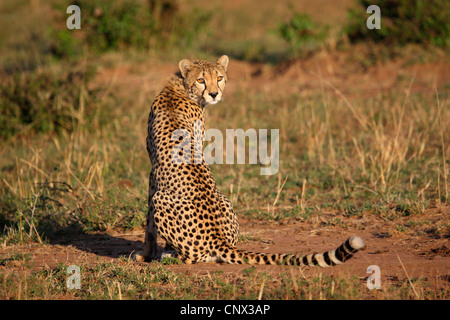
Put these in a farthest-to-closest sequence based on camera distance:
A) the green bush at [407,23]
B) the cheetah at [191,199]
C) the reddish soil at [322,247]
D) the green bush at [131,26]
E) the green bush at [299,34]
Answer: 1. the green bush at [131,26]
2. the green bush at [299,34]
3. the green bush at [407,23]
4. the cheetah at [191,199]
5. the reddish soil at [322,247]

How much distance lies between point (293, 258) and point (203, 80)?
164cm

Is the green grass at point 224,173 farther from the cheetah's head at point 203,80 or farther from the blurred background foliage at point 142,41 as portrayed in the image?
the cheetah's head at point 203,80

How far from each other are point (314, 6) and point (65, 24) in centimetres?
819

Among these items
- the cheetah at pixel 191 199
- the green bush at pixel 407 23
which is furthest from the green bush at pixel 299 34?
the cheetah at pixel 191 199

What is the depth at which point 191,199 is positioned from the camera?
4.43m

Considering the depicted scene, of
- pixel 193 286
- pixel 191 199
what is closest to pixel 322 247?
pixel 191 199

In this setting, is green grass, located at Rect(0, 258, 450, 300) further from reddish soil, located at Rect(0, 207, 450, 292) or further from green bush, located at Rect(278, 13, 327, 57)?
green bush, located at Rect(278, 13, 327, 57)

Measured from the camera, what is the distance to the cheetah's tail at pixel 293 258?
400 centimetres

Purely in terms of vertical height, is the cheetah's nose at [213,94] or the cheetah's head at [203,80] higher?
the cheetah's head at [203,80]

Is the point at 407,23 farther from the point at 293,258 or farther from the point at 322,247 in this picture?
the point at 293,258

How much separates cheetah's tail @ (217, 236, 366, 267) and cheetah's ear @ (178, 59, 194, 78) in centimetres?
156

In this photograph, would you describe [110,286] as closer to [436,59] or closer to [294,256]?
[294,256]

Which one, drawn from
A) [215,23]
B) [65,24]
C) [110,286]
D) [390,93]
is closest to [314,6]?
[215,23]

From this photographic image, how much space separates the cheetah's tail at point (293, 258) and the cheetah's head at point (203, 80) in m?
1.26
